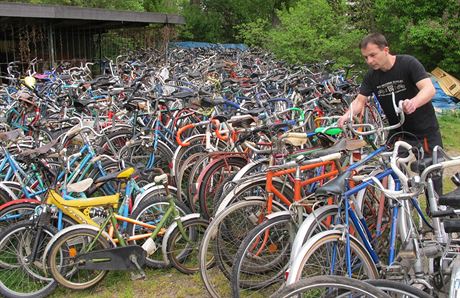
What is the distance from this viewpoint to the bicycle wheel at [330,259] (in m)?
2.33

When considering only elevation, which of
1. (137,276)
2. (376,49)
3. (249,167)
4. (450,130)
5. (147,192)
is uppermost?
(376,49)

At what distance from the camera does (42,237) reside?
3.36 m

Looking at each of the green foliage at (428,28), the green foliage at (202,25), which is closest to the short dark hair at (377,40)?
the green foliage at (428,28)

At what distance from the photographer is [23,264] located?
3391mm

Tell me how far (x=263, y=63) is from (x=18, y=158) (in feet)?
27.7

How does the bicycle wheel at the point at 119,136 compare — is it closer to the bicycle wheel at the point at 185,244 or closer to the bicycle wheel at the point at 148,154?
the bicycle wheel at the point at 148,154

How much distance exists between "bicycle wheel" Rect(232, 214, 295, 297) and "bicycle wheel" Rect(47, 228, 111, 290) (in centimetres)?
106

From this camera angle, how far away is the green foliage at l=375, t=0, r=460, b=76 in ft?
A: 37.5

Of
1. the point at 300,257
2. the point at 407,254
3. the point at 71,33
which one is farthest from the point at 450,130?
the point at 71,33

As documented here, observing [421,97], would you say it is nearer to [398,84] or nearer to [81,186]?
[398,84]

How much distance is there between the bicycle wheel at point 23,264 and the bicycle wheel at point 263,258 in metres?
1.42

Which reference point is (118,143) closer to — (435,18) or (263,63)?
(263,63)

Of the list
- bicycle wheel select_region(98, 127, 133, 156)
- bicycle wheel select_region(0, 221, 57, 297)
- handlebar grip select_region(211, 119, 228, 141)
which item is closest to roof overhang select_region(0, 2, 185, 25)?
bicycle wheel select_region(98, 127, 133, 156)

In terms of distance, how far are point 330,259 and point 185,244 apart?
5.10 feet
